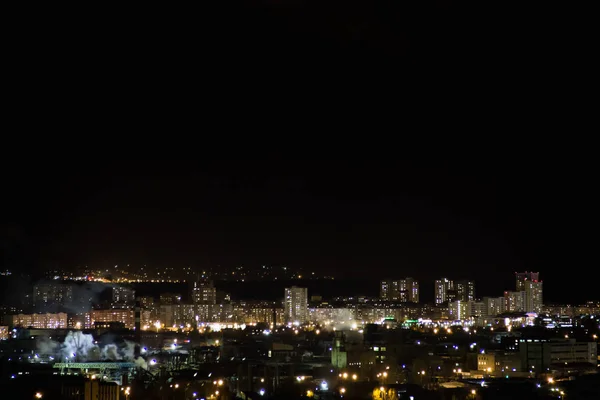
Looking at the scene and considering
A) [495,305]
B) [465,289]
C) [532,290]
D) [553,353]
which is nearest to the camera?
[553,353]

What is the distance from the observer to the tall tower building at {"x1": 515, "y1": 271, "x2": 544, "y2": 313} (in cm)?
3703

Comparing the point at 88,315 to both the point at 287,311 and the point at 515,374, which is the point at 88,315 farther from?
the point at 515,374

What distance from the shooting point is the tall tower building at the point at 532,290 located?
37.0 meters

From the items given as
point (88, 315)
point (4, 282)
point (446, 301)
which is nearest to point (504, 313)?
point (446, 301)

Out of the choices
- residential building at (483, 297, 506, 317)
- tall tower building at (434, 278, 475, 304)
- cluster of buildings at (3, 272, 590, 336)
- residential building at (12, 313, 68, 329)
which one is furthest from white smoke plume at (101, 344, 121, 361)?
tall tower building at (434, 278, 475, 304)

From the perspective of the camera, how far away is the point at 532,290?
1460 inches

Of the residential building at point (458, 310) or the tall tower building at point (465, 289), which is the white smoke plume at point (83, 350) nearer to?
the residential building at point (458, 310)

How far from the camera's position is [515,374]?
14055mm

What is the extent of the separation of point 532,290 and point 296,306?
945 cm

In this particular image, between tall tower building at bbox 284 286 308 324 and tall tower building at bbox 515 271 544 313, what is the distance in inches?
350

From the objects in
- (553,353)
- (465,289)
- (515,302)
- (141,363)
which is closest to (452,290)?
(465,289)

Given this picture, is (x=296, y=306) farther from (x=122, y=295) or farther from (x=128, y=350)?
(x=128, y=350)

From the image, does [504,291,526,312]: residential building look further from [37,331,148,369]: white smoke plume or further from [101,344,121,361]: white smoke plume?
[101,344,121,361]: white smoke plume

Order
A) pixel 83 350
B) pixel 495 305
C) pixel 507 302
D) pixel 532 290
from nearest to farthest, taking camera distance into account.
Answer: pixel 83 350 < pixel 532 290 < pixel 495 305 < pixel 507 302
